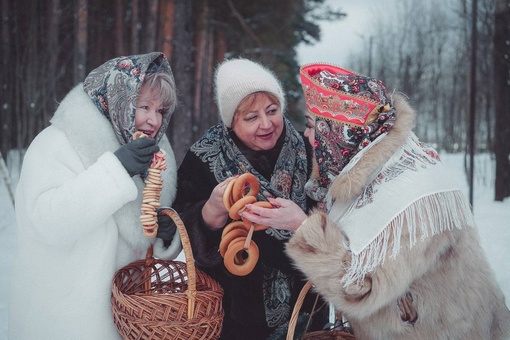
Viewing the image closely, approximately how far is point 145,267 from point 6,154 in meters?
9.82

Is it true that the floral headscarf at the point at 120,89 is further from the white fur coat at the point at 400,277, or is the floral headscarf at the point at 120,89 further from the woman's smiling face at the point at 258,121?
the white fur coat at the point at 400,277

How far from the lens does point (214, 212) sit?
209 cm

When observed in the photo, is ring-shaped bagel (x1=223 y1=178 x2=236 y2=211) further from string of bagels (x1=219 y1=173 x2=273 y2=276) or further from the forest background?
the forest background

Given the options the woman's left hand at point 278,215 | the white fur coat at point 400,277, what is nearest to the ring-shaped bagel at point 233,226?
the woman's left hand at point 278,215

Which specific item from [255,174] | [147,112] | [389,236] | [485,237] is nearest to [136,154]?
[147,112]

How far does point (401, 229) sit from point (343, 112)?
1.61 feet

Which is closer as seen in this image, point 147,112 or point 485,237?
point 147,112

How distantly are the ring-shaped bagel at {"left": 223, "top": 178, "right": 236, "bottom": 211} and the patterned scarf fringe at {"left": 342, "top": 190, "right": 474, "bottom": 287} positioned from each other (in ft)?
1.63

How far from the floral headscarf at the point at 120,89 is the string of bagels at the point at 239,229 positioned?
53 cm

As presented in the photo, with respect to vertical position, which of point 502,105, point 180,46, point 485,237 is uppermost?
point 180,46

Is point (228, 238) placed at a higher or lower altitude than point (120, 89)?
lower

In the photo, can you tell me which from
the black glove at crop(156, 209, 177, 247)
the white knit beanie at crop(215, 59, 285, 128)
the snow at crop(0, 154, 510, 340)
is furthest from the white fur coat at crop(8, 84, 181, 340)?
the snow at crop(0, 154, 510, 340)

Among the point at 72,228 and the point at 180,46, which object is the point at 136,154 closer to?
the point at 72,228

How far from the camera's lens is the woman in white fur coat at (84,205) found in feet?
5.77
